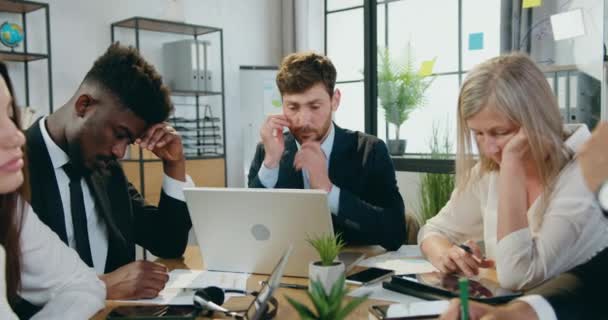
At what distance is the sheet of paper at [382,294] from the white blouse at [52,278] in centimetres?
54

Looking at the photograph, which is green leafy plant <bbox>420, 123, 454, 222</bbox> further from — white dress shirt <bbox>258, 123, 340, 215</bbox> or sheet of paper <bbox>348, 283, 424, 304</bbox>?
sheet of paper <bbox>348, 283, 424, 304</bbox>

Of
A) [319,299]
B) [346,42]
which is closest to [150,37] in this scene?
[346,42]

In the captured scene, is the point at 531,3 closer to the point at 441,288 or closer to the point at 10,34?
the point at 441,288

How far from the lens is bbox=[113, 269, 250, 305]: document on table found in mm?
1218

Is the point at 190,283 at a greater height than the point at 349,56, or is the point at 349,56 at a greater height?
the point at 349,56

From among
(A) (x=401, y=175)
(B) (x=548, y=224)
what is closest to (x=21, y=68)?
(A) (x=401, y=175)

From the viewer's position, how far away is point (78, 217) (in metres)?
1.51

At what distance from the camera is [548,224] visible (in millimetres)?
1288

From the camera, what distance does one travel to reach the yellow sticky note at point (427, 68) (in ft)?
A: 13.5

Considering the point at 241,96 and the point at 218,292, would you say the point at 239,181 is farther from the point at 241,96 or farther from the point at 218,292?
the point at 218,292

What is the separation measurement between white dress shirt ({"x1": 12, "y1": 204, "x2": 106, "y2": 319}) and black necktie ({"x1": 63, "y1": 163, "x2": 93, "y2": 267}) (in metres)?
0.30

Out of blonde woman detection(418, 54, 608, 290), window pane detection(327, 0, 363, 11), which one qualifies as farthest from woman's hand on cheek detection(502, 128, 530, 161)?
window pane detection(327, 0, 363, 11)

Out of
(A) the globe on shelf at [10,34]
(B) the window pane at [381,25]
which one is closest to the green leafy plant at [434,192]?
(B) the window pane at [381,25]

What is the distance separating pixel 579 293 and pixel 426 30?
364cm
